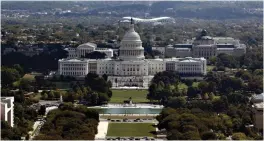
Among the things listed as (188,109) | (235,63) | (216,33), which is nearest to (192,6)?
(216,33)

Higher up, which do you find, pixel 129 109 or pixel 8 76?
pixel 8 76

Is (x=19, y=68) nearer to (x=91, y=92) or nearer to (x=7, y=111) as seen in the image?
(x=91, y=92)

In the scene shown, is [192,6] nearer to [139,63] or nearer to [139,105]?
[139,63]

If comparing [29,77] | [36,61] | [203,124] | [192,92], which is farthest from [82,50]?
[203,124]

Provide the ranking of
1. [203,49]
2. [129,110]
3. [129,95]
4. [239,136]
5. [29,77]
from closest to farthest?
[239,136], [129,110], [129,95], [29,77], [203,49]

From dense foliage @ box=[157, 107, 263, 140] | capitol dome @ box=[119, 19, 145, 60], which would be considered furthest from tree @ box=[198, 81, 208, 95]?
capitol dome @ box=[119, 19, 145, 60]

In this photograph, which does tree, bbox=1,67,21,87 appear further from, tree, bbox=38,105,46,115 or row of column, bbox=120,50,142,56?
tree, bbox=38,105,46,115

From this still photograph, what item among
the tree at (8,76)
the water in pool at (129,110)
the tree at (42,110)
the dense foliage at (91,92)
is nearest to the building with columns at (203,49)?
the dense foliage at (91,92)

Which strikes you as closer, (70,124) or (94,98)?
(70,124)
